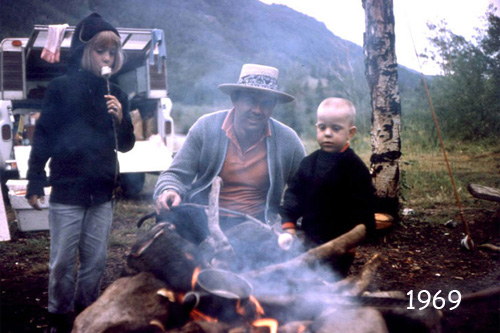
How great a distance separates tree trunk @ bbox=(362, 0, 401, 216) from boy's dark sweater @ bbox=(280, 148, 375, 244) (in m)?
1.66

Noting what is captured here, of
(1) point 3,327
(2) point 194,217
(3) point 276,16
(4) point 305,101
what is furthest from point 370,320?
(4) point 305,101

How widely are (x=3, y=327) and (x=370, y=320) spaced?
6.36ft

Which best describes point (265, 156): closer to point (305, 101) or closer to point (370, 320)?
point (370, 320)

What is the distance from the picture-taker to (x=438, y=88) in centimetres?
644

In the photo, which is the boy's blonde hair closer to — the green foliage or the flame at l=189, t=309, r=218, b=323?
the flame at l=189, t=309, r=218, b=323

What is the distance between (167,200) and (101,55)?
2.70 ft

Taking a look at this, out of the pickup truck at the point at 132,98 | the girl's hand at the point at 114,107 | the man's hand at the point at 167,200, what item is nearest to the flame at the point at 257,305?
the man's hand at the point at 167,200

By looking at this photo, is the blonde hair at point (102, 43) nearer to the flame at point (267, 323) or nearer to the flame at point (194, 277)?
the flame at point (194, 277)

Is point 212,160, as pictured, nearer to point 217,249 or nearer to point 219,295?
point 217,249

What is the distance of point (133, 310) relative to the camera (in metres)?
1.80

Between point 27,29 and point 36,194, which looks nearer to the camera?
point 36,194

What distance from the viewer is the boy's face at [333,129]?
7.73ft

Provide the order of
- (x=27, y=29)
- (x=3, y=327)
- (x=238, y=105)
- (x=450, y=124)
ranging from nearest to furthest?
1. (x=3, y=327)
2. (x=238, y=105)
3. (x=450, y=124)
4. (x=27, y=29)

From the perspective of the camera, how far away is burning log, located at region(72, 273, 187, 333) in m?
1.77
